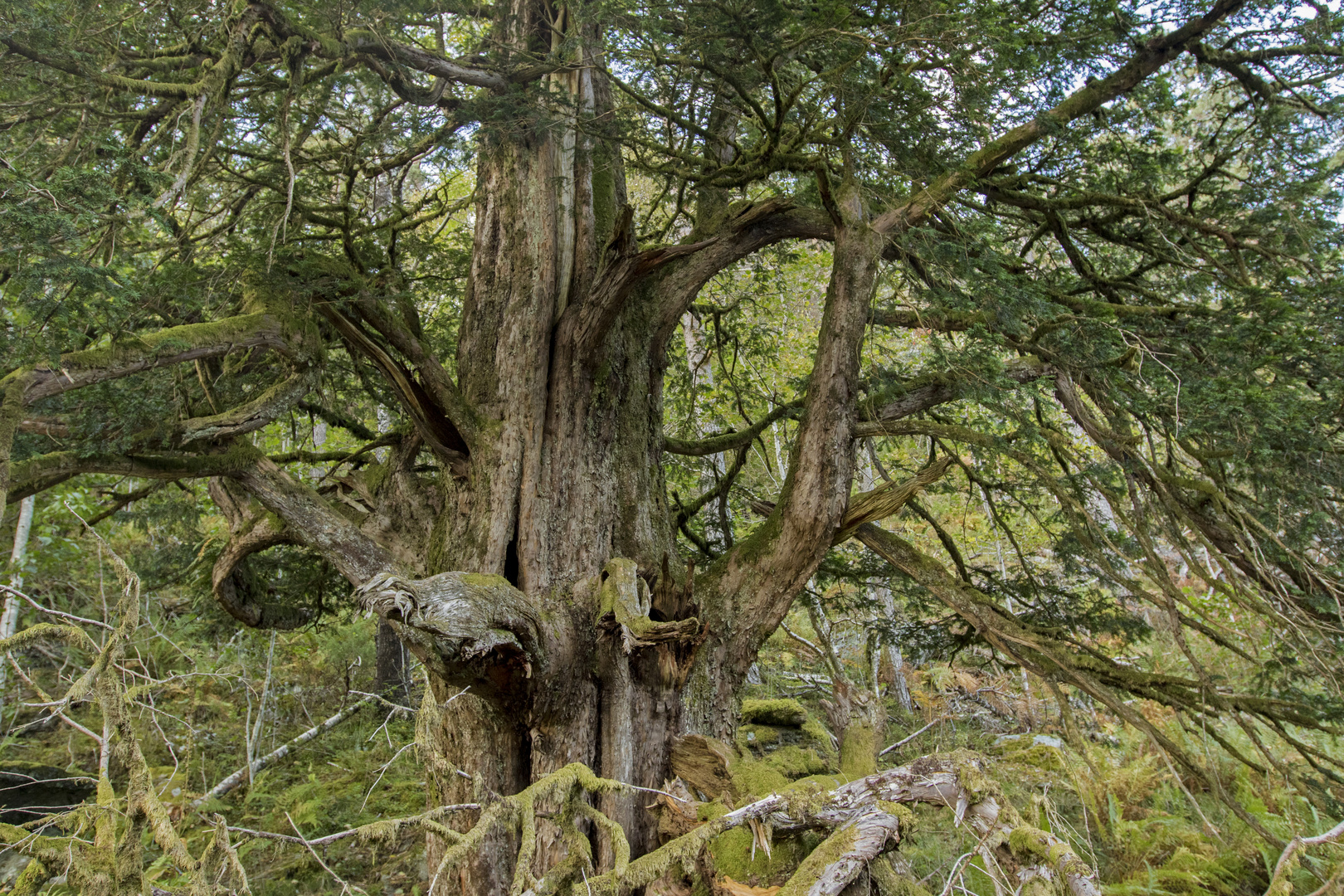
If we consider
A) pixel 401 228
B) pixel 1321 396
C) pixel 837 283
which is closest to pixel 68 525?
pixel 401 228

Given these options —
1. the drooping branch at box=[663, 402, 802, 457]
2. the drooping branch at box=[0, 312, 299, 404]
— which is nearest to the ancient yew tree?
the drooping branch at box=[0, 312, 299, 404]

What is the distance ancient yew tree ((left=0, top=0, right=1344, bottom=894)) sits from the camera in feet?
11.4

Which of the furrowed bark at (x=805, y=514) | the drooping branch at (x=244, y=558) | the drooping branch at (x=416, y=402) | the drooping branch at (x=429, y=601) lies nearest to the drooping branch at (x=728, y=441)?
the furrowed bark at (x=805, y=514)

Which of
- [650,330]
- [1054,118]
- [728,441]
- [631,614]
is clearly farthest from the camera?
[728,441]

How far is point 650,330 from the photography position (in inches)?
211

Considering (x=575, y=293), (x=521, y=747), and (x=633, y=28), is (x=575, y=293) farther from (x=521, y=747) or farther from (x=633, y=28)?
(x=521, y=747)

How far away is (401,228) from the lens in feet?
18.0

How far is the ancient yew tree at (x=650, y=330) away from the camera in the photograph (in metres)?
3.48

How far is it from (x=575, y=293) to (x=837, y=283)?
5.68 ft

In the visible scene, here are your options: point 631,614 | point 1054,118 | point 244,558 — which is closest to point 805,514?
point 631,614

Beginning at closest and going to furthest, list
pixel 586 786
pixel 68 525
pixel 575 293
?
pixel 586 786
pixel 575 293
pixel 68 525

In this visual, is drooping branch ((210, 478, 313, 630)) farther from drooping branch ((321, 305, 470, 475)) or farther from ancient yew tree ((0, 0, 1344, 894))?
drooping branch ((321, 305, 470, 475))

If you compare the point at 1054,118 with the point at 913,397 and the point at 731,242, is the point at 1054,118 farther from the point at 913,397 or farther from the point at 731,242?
the point at 731,242

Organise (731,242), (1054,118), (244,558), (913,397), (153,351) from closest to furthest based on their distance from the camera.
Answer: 1. (153,351)
2. (1054,118)
3. (244,558)
4. (913,397)
5. (731,242)
